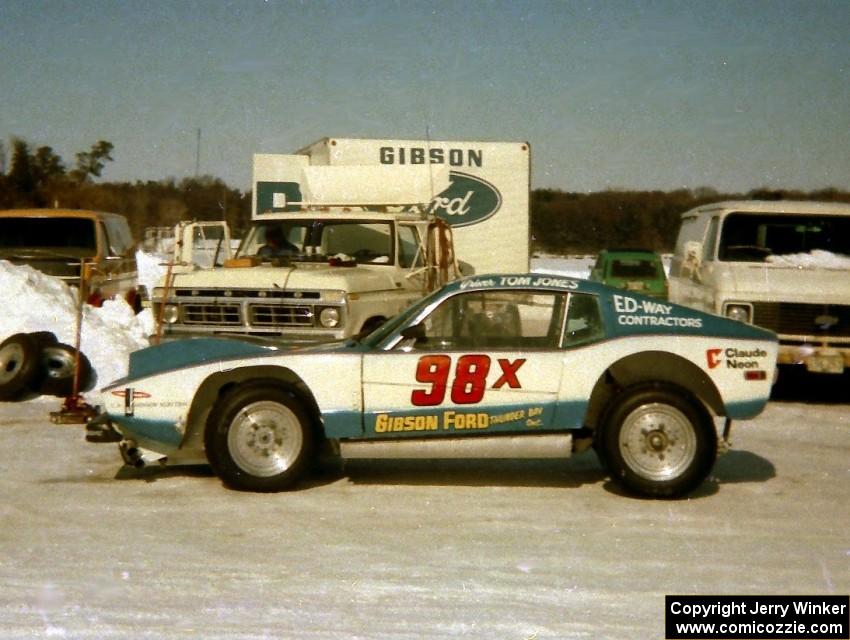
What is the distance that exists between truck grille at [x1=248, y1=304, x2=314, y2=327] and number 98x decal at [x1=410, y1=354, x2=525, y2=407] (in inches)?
112

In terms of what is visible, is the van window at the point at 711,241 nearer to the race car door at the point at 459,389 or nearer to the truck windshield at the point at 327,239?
the truck windshield at the point at 327,239

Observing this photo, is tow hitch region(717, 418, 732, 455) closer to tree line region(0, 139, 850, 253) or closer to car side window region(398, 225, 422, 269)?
car side window region(398, 225, 422, 269)

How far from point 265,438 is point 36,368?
496cm

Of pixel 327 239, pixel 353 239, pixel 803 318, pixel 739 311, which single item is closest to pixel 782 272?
pixel 803 318

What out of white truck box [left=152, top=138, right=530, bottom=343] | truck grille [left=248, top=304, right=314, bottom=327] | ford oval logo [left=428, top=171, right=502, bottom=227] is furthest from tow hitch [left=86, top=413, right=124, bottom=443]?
ford oval logo [left=428, top=171, right=502, bottom=227]

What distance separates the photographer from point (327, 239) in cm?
1112

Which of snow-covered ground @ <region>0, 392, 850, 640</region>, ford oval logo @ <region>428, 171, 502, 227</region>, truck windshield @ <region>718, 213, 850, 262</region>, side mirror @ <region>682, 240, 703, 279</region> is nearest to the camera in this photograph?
snow-covered ground @ <region>0, 392, 850, 640</region>

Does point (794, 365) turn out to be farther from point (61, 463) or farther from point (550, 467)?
point (61, 463)

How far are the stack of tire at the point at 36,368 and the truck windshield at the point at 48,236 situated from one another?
371 centimetres

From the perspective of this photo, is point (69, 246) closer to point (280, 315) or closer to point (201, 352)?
point (280, 315)

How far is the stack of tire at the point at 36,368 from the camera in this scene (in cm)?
1062

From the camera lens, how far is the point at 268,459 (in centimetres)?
684

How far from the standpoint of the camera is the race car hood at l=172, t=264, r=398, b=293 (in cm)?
944

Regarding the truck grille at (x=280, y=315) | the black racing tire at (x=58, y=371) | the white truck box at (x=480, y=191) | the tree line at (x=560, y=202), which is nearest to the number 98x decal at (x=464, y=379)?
the truck grille at (x=280, y=315)
